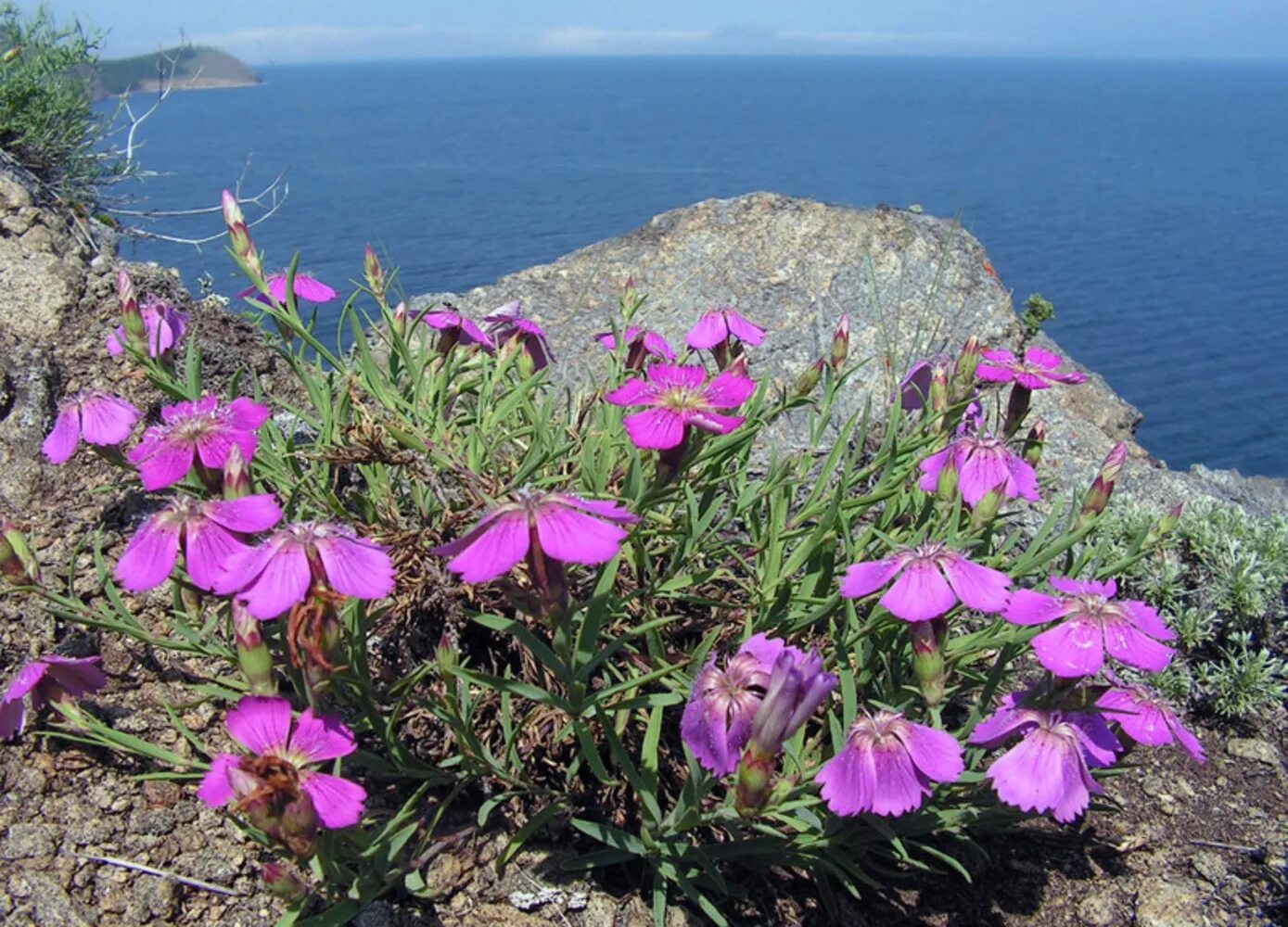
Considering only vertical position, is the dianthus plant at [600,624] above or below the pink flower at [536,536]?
below

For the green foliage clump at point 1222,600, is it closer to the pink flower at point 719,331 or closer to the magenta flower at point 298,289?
the pink flower at point 719,331

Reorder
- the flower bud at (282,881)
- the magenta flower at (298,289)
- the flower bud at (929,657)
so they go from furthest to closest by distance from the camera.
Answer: the magenta flower at (298,289), the flower bud at (929,657), the flower bud at (282,881)

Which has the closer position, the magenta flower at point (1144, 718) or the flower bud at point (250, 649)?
the flower bud at point (250, 649)

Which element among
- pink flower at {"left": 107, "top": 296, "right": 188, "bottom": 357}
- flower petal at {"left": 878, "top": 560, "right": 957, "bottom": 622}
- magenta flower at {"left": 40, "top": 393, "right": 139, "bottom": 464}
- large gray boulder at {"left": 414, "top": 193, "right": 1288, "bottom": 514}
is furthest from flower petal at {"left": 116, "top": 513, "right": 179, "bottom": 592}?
large gray boulder at {"left": 414, "top": 193, "right": 1288, "bottom": 514}

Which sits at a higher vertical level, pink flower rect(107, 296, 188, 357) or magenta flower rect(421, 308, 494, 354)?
pink flower rect(107, 296, 188, 357)

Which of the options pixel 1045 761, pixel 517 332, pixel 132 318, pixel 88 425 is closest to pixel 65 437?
pixel 88 425

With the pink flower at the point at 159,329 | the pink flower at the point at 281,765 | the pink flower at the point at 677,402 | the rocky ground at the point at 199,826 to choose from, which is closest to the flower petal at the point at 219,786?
the pink flower at the point at 281,765

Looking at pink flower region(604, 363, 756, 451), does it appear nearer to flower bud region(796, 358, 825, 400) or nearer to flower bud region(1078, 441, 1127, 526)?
flower bud region(796, 358, 825, 400)

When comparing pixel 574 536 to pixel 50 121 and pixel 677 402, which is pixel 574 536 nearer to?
pixel 677 402
